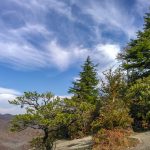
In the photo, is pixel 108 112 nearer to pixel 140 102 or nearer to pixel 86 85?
pixel 140 102

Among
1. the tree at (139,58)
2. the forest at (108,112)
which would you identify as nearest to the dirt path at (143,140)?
the forest at (108,112)

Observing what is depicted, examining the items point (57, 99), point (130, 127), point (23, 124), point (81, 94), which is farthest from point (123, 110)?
point (81, 94)

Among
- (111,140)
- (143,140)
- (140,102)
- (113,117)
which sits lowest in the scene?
(143,140)

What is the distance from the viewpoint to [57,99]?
34562mm

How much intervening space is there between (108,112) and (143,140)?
4.85 meters

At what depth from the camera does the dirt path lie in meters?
30.9

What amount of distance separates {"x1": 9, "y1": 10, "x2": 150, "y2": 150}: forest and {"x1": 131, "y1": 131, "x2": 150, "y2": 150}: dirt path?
3.07 ft

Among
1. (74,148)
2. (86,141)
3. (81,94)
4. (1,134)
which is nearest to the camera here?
(74,148)

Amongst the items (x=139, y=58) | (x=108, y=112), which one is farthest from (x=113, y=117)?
(x=139, y=58)

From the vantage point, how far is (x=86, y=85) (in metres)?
55.1

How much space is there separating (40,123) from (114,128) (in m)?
7.05

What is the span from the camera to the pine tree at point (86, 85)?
53.0 m

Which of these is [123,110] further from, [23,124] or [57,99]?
[23,124]

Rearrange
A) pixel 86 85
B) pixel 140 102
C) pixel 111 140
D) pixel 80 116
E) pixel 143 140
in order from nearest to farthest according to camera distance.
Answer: pixel 143 140
pixel 111 140
pixel 80 116
pixel 140 102
pixel 86 85
